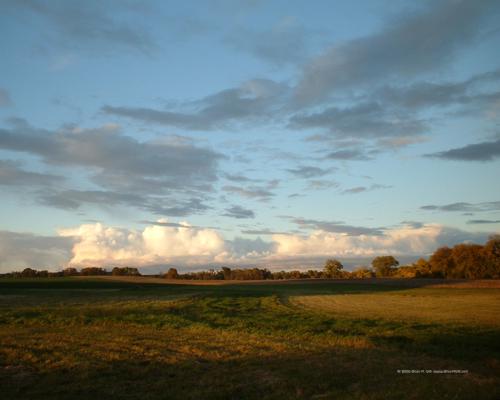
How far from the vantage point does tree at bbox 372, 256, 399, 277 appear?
5753 inches

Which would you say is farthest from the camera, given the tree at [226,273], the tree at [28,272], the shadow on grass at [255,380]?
the tree at [226,273]

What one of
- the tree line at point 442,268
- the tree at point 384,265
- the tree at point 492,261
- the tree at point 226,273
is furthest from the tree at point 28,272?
the tree at point 492,261

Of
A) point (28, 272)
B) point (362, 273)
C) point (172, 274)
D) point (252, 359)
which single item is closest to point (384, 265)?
point (362, 273)

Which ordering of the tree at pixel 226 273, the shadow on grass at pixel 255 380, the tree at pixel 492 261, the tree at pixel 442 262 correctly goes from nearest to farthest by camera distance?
the shadow on grass at pixel 255 380, the tree at pixel 492 261, the tree at pixel 442 262, the tree at pixel 226 273

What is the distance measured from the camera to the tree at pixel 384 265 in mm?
146125

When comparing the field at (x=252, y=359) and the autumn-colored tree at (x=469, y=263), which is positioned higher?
the autumn-colored tree at (x=469, y=263)

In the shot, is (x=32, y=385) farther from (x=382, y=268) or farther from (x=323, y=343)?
(x=382, y=268)

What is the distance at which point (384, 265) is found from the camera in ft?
493

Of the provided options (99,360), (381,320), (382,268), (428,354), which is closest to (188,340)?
(99,360)

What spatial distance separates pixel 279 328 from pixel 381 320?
25.9ft

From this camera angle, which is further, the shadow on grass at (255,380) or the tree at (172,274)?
the tree at (172,274)

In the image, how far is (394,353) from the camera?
57.4 feet

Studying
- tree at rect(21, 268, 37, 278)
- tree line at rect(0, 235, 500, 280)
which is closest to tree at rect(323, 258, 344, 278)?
tree line at rect(0, 235, 500, 280)

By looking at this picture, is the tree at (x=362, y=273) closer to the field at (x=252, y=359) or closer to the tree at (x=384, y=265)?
the tree at (x=384, y=265)
